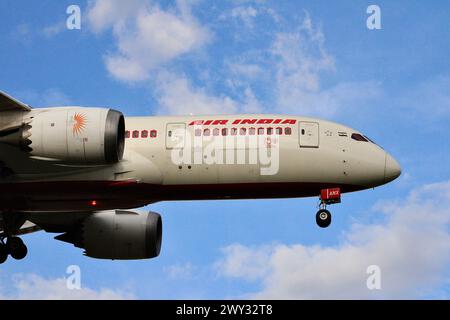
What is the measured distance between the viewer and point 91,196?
1599 inches

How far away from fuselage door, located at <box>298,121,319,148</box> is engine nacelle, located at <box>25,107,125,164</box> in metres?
8.47

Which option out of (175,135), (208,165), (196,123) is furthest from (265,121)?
(175,135)

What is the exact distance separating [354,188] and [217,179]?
632cm

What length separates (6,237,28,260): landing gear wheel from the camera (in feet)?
141

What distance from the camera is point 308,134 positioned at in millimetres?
40719

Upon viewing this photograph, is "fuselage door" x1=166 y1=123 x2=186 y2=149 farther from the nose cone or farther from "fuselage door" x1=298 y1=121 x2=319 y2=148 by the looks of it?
the nose cone

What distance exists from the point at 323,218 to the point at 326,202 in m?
0.75

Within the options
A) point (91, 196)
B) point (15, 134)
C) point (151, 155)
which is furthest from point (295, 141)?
point (15, 134)

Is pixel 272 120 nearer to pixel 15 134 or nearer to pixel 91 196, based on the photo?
pixel 91 196

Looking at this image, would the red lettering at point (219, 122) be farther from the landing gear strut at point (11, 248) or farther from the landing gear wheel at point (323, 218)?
the landing gear strut at point (11, 248)

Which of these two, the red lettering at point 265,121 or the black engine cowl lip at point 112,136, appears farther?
the red lettering at point 265,121

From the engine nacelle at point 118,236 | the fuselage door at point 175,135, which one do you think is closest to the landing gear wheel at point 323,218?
the fuselage door at point 175,135

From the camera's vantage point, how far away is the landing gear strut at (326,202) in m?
40.2

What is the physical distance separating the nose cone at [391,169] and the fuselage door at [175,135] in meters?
9.37
